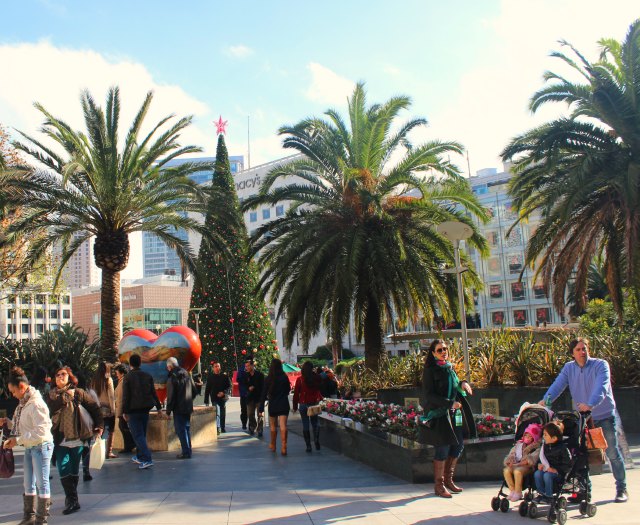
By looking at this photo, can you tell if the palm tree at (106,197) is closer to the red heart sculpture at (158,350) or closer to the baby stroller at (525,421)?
the red heart sculpture at (158,350)

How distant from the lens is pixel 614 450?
6.72 metres

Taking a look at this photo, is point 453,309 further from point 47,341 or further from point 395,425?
point 47,341

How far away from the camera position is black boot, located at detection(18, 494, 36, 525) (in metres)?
6.24

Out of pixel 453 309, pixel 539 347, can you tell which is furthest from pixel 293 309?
pixel 539 347

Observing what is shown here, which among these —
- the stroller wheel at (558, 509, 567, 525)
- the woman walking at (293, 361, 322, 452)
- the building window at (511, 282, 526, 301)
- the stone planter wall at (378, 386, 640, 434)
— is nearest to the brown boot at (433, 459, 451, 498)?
the stroller wheel at (558, 509, 567, 525)

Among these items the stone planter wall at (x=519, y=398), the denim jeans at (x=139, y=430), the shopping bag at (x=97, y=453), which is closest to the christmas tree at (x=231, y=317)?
the stone planter wall at (x=519, y=398)

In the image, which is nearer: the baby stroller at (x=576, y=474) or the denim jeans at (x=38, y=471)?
the baby stroller at (x=576, y=474)

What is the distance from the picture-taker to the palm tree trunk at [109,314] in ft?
57.7

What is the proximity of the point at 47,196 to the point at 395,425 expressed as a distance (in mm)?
11566

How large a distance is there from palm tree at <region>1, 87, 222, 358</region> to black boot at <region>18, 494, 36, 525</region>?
11.5 meters

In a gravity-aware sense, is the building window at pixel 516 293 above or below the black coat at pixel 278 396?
above

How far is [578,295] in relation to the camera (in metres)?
16.4

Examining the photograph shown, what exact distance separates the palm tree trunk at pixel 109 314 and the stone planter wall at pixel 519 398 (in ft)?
23.6

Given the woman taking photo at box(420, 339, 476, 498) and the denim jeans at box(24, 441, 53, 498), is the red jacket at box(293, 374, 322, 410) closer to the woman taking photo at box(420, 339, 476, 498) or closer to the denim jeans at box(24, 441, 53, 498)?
the woman taking photo at box(420, 339, 476, 498)
